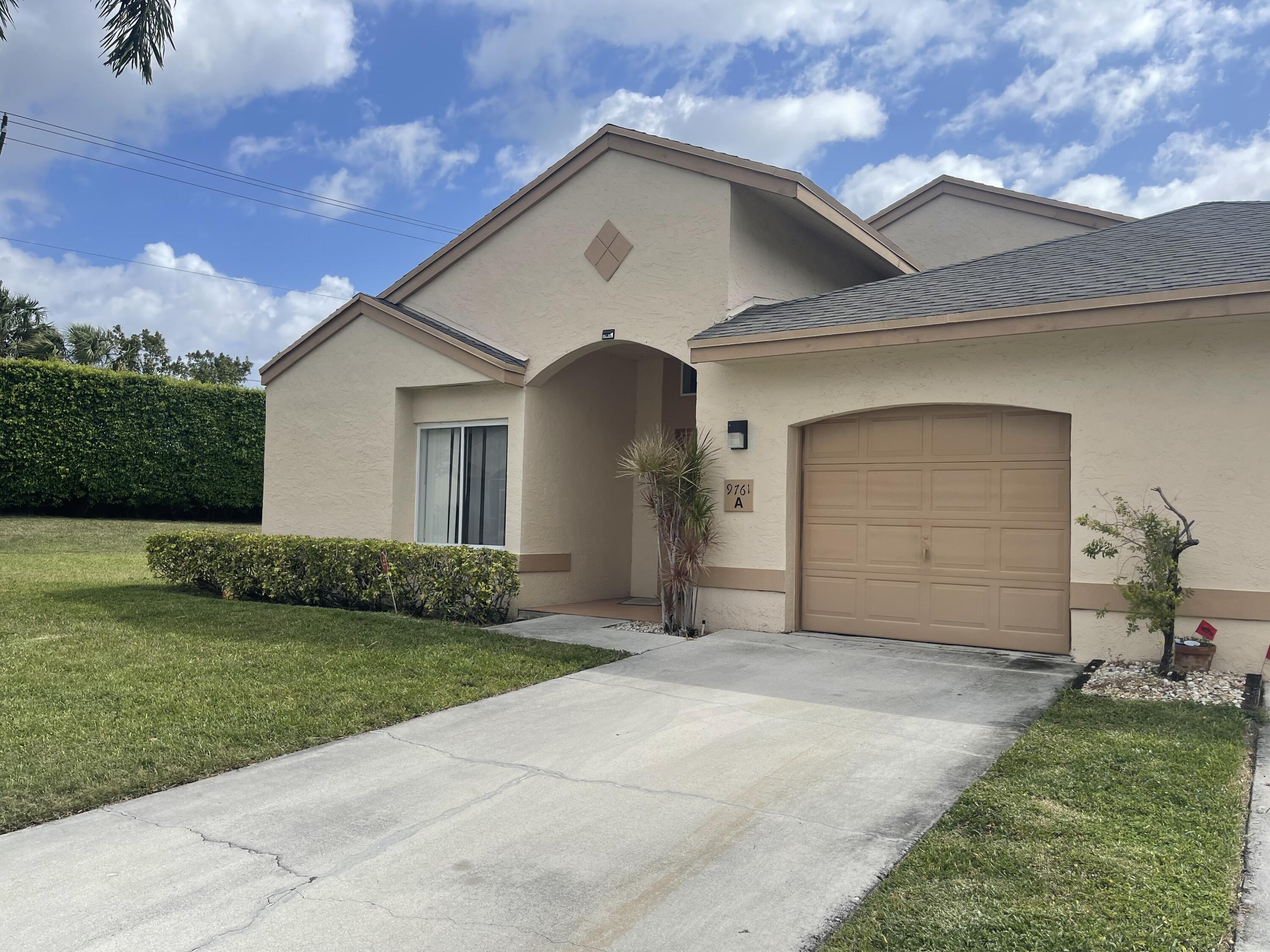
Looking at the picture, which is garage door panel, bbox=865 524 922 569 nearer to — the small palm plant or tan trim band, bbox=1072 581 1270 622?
the small palm plant

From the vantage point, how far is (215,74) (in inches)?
784

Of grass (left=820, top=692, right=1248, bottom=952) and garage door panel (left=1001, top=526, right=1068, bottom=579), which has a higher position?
garage door panel (left=1001, top=526, right=1068, bottom=579)

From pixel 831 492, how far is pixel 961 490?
1.40 meters

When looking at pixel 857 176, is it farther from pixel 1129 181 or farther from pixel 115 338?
pixel 115 338

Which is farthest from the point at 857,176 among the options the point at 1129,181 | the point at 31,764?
the point at 31,764

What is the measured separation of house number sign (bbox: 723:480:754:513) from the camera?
10.2 meters

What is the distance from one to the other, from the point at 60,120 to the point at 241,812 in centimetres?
2443

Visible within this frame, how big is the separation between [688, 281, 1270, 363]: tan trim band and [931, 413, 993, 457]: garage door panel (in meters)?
0.95

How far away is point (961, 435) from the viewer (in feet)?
29.9

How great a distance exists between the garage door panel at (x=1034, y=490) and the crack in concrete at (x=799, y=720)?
110 inches

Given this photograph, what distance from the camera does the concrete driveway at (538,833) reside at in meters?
3.58

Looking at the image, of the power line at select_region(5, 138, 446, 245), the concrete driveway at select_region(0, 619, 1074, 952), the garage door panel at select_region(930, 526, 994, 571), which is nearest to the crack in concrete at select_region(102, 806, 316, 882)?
the concrete driveway at select_region(0, 619, 1074, 952)

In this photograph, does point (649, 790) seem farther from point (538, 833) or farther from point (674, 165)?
point (674, 165)

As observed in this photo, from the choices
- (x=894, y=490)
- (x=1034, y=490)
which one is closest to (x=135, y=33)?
(x=894, y=490)
